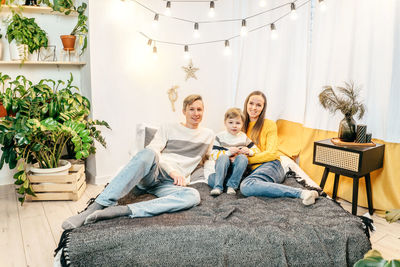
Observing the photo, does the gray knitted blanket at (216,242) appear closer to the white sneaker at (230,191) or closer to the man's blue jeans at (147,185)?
the man's blue jeans at (147,185)

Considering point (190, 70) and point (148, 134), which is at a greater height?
point (190, 70)

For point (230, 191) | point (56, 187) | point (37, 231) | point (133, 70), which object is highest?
point (133, 70)

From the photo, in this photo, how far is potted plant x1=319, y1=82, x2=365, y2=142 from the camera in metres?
2.30

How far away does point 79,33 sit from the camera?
2.95m

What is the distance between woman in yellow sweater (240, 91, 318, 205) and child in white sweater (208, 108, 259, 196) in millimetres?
78

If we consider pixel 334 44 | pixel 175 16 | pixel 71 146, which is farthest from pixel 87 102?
pixel 334 44

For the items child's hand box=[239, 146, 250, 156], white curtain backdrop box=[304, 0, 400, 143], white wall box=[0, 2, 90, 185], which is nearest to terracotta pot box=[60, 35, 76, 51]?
white wall box=[0, 2, 90, 185]

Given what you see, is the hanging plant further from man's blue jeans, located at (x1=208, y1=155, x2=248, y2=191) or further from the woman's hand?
man's blue jeans, located at (x1=208, y1=155, x2=248, y2=191)

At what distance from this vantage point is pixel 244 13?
3.43 metres

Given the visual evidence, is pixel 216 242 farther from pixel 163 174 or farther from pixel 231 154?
pixel 231 154

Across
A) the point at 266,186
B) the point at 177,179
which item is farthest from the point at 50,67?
the point at 266,186

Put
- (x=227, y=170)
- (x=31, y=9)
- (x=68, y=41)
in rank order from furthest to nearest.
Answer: (x=68, y=41), (x=31, y=9), (x=227, y=170)

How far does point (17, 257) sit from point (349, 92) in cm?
251

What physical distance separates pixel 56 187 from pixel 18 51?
126cm
